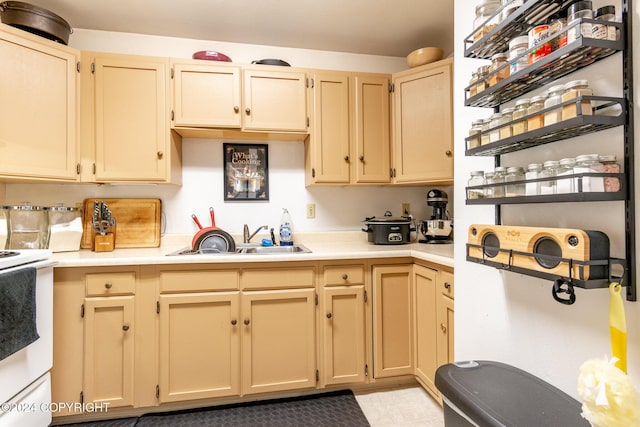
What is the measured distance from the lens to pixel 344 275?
75.4 inches

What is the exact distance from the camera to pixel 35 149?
70.7 inches

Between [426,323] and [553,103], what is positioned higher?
[553,103]

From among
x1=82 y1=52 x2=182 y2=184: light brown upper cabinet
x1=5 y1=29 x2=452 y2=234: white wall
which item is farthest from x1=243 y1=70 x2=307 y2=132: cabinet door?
x1=82 y1=52 x2=182 y2=184: light brown upper cabinet

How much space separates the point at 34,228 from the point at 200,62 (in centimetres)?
144

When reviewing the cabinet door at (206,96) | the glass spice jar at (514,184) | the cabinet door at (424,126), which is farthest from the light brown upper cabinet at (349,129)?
the glass spice jar at (514,184)

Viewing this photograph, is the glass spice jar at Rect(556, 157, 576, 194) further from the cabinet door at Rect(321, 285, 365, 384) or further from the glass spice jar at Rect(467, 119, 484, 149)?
the cabinet door at Rect(321, 285, 365, 384)

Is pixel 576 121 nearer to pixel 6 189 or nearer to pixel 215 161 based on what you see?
pixel 215 161

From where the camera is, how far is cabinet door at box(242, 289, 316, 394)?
5.94ft

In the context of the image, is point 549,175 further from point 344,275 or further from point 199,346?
point 199,346

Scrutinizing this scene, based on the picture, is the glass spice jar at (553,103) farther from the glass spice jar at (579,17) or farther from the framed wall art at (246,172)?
the framed wall art at (246,172)

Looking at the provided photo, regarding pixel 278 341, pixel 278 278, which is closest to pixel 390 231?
pixel 278 278

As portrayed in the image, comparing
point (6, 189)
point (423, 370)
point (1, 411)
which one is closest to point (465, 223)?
point (423, 370)

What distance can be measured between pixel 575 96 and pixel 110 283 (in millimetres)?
2077

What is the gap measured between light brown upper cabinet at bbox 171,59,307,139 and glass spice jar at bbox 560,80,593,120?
5.40ft
